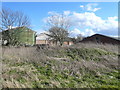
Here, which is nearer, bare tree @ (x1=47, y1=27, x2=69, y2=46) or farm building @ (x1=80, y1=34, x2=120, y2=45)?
farm building @ (x1=80, y1=34, x2=120, y2=45)

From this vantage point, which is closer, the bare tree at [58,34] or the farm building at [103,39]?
the farm building at [103,39]

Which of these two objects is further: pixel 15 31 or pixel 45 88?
pixel 15 31

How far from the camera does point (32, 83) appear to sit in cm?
344

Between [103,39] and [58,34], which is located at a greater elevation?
[58,34]

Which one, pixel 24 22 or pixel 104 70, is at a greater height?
pixel 24 22

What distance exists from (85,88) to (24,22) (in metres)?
23.6

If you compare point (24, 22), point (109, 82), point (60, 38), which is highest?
point (24, 22)

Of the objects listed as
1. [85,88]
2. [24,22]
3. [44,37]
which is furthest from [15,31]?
[85,88]

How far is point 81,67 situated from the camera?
5082mm

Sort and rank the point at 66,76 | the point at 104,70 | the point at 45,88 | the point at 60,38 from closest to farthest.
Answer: the point at 45,88, the point at 66,76, the point at 104,70, the point at 60,38

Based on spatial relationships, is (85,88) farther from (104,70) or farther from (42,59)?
(42,59)

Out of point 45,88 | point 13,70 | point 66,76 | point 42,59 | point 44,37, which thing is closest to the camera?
point 45,88

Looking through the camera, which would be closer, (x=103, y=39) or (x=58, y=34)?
(x=103, y=39)

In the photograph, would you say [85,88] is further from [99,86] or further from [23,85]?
[23,85]
